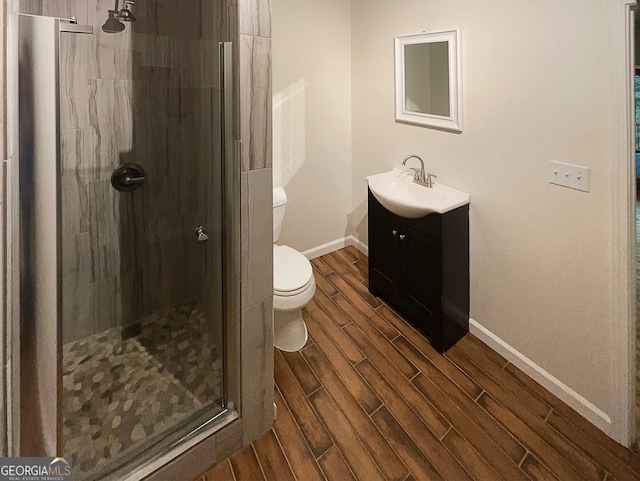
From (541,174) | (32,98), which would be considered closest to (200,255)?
(32,98)

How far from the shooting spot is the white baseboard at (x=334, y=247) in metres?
3.25

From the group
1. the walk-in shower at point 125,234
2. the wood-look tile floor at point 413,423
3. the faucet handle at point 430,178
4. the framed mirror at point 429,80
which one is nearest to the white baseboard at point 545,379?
the wood-look tile floor at point 413,423

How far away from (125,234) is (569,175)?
225 cm

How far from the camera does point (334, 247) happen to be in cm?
341

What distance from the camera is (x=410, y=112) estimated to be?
8.30 ft

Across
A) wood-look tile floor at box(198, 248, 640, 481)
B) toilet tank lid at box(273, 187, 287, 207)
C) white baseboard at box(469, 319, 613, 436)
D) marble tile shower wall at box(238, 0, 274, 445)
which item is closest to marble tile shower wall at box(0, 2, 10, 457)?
marble tile shower wall at box(238, 0, 274, 445)

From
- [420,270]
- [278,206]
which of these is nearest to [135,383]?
[278,206]

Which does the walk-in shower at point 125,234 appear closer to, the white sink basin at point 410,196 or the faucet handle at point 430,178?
the white sink basin at point 410,196

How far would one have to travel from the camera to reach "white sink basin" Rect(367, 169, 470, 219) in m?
2.03

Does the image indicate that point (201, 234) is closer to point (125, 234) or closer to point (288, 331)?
point (125, 234)

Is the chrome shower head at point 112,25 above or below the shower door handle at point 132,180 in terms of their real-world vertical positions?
above

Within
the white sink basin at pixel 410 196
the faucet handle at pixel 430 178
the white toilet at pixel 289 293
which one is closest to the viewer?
the white toilet at pixel 289 293

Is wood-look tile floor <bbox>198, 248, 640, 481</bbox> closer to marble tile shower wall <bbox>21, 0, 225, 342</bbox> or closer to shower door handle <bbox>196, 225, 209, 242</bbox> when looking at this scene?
marble tile shower wall <bbox>21, 0, 225, 342</bbox>

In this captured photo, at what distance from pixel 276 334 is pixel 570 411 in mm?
1516
